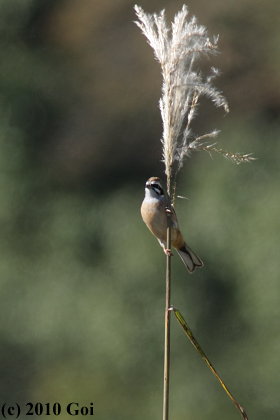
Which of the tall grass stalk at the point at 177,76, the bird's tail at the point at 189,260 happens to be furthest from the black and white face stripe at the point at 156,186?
the tall grass stalk at the point at 177,76

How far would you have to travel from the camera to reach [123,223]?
17.5 feet

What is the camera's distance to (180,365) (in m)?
4.48

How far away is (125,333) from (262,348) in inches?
45.7

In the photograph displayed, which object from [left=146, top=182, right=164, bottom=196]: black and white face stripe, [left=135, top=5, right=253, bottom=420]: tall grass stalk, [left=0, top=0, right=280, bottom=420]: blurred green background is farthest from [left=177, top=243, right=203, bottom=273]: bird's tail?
[left=0, top=0, right=280, bottom=420]: blurred green background

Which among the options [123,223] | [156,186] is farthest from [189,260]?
[123,223]

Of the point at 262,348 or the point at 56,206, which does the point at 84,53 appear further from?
the point at 262,348

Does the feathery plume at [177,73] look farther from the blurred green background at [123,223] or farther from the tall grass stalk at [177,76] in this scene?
the blurred green background at [123,223]

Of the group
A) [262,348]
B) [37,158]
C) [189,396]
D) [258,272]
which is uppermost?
[37,158]

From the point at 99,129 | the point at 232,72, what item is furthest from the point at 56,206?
the point at 232,72

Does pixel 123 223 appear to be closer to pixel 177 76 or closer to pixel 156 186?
pixel 156 186

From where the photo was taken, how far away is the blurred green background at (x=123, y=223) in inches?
179

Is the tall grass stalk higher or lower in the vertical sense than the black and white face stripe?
higher

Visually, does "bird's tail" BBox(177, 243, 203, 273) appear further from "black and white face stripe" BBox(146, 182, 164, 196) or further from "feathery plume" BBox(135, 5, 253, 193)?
"feathery plume" BBox(135, 5, 253, 193)

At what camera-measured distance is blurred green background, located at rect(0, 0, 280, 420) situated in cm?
454
